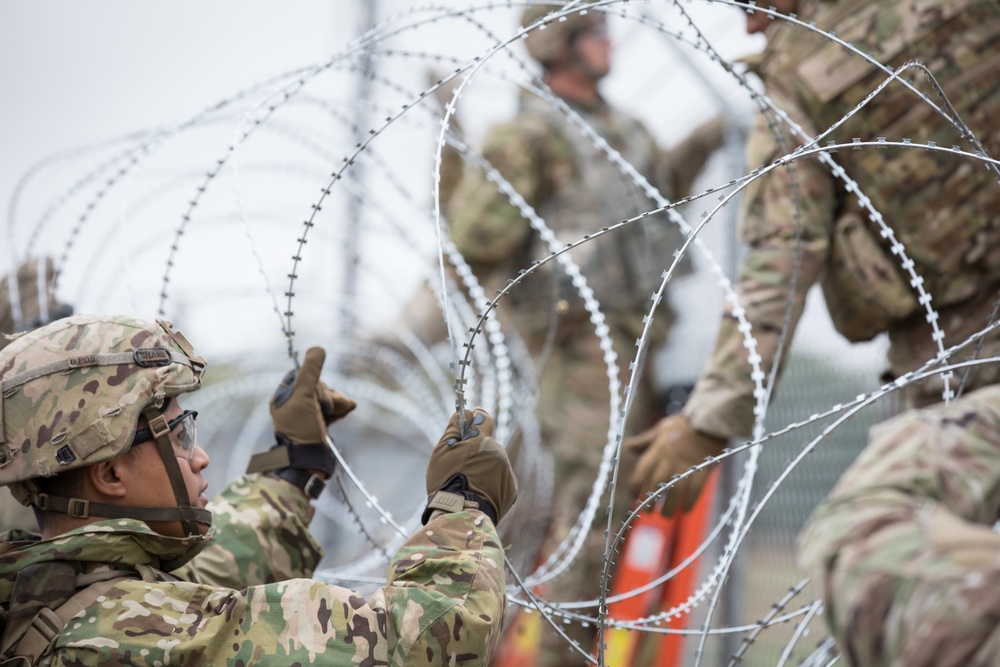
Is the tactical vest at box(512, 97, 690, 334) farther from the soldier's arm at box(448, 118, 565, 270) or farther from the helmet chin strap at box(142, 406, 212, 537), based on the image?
the helmet chin strap at box(142, 406, 212, 537)

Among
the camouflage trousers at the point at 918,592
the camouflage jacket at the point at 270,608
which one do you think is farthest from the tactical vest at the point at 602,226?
the camouflage trousers at the point at 918,592

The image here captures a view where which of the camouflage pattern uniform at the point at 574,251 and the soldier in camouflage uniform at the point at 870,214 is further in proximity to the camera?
the camouflage pattern uniform at the point at 574,251

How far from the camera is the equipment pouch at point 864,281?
132 inches

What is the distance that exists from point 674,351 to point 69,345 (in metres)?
4.08

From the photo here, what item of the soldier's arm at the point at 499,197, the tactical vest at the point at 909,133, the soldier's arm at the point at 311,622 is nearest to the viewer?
the soldier's arm at the point at 311,622

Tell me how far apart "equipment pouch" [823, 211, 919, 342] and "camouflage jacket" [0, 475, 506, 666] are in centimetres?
179

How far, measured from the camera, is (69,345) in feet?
7.12

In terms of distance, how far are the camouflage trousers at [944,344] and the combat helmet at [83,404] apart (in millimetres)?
2202

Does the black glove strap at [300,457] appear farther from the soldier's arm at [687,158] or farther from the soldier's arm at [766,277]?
the soldier's arm at [687,158]

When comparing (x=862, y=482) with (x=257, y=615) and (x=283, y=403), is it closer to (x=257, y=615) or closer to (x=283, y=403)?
(x=257, y=615)

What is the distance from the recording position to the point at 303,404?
8.91ft

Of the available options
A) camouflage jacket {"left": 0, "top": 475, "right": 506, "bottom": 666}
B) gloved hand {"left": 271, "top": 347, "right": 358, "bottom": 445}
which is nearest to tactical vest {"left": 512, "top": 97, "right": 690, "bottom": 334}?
gloved hand {"left": 271, "top": 347, "right": 358, "bottom": 445}

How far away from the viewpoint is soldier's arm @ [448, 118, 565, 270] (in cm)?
560

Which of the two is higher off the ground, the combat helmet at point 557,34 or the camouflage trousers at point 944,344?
the combat helmet at point 557,34
